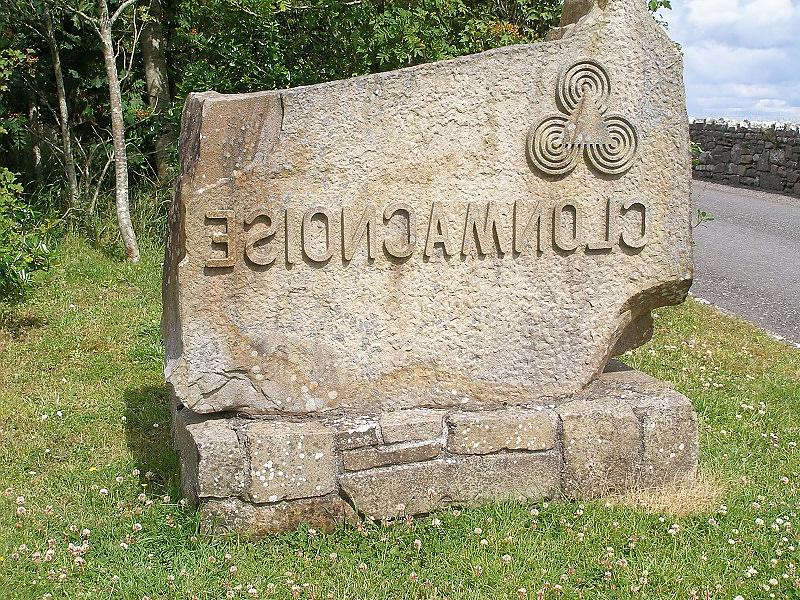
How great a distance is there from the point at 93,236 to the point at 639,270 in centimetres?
566

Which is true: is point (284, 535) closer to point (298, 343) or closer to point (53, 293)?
point (298, 343)

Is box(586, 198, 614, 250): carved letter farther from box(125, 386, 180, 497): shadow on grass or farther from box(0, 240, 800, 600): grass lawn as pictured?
box(125, 386, 180, 497): shadow on grass

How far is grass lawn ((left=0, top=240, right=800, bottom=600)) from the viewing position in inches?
124

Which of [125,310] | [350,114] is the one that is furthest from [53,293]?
[350,114]

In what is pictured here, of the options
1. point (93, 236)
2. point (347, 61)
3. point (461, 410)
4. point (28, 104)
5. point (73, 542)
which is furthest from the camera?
point (28, 104)

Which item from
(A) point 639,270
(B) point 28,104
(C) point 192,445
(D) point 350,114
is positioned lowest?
(C) point 192,445

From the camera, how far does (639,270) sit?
379cm

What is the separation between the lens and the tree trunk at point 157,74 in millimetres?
8672

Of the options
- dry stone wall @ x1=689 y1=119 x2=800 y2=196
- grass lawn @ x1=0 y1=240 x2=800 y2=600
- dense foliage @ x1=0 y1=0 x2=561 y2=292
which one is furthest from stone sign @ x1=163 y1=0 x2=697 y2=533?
dry stone wall @ x1=689 y1=119 x2=800 y2=196

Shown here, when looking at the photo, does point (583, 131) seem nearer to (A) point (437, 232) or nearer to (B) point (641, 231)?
(B) point (641, 231)

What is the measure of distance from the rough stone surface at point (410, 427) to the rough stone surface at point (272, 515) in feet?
1.10

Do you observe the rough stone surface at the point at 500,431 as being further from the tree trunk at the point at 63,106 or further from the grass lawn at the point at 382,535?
the tree trunk at the point at 63,106

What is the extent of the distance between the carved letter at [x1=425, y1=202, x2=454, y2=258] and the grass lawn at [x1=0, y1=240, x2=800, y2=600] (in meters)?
1.07

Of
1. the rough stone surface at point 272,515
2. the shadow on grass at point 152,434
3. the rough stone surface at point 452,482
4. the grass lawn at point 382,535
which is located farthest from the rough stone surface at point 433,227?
the shadow on grass at point 152,434
